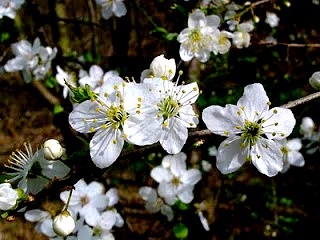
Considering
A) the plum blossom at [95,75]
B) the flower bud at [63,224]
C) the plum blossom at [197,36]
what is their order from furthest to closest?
the plum blossom at [95,75] < the plum blossom at [197,36] < the flower bud at [63,224]

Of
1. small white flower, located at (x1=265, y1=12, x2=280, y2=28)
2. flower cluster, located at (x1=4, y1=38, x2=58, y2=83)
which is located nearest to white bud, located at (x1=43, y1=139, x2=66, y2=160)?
flower cluster, located at (x1=4, y1=38, x2=58, y2=83)

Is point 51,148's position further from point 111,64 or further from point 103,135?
point 111,64

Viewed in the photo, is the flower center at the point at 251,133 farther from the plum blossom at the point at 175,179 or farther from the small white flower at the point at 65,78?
the small white flower at the point at 65,78

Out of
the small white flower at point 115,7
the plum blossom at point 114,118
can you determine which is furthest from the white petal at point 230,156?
the small white flower at point 115,7

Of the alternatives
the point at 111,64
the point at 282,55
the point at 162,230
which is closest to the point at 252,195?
the point at 162,230

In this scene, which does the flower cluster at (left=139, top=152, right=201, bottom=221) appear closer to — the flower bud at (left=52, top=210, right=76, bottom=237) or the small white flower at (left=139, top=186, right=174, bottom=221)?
the small white flower at (left=139, top=186, right=174, bottom=221)

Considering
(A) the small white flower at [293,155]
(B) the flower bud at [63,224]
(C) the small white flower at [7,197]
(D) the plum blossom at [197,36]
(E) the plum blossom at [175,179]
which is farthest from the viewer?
(A) the small white flower at [293,155]

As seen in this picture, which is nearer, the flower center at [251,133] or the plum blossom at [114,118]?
the plum blossom at [114,118]
